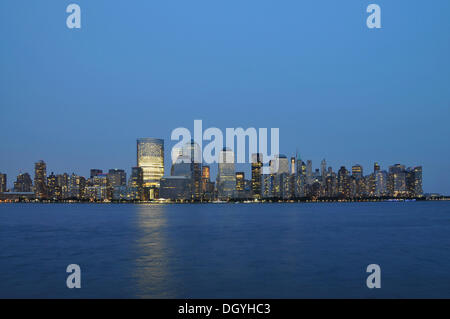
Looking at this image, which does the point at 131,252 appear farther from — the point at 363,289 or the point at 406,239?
the point at 406,239

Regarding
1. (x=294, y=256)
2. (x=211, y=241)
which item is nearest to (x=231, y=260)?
(x=294, y=256)

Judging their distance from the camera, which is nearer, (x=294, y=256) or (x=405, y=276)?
(x=405, y=276)

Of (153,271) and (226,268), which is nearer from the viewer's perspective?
(153,271)

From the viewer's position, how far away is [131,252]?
5169 centimetres

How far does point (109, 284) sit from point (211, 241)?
33.9 metres

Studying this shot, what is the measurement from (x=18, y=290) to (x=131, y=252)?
21841 mm

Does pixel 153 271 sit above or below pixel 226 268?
above

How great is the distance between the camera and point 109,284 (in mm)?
32375
